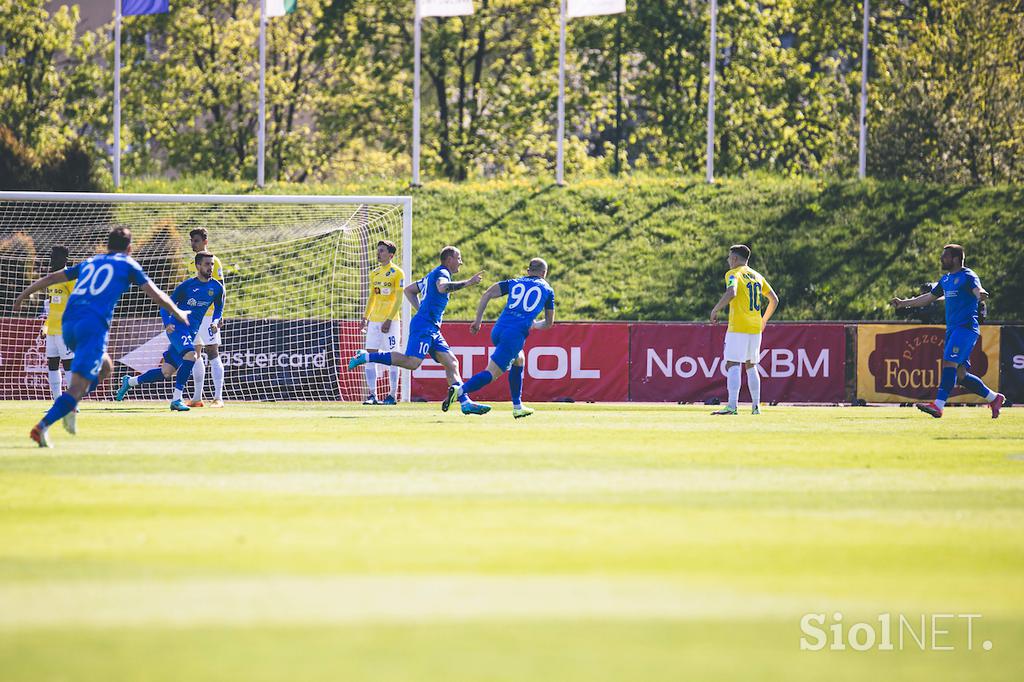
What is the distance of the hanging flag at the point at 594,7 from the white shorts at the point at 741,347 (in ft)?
52.1

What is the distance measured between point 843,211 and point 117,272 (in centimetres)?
2618

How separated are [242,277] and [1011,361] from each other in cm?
1615

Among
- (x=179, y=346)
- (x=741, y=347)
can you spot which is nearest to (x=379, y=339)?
(x=179, y=346)

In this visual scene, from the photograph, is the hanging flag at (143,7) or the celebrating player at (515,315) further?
the hanging flag at (143,7)

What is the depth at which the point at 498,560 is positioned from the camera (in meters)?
6.77

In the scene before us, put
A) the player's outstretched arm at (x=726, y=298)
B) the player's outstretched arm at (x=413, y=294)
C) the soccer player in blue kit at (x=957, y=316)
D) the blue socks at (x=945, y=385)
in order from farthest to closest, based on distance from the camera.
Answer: the player's outstretched arm at (x=413, y=294) < the player's outstretched arm at (x=726, y=298) < the blue socks at (x=945, y=385) < the soccer player in blue kit at (x=957, y=316)

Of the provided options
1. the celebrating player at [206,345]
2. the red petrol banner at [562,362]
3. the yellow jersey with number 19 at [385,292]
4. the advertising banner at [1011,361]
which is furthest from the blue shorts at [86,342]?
the advertising banner at [1011,361]

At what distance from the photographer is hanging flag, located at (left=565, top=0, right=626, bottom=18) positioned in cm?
3244

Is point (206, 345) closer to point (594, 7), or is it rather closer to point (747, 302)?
point (747, 302)

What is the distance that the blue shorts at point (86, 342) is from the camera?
39.7 feet

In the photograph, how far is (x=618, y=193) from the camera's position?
3653 cm

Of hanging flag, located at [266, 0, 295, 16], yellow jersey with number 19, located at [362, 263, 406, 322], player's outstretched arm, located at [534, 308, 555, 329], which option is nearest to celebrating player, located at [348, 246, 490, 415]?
player's outstretched arm, located at [534, 308, 555, 329]

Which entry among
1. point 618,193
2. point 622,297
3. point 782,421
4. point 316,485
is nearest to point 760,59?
point 618,193

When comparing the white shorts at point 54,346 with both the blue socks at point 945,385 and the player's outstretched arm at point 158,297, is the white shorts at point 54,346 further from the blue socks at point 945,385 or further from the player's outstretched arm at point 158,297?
the blue socks at point 945,385
